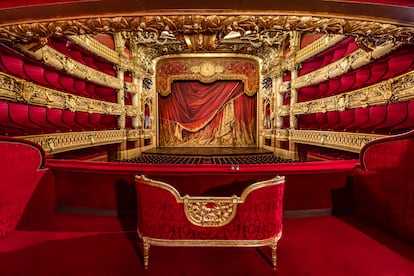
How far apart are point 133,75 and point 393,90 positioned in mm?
7509

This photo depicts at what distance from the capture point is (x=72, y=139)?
486 cm

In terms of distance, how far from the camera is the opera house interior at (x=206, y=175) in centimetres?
146

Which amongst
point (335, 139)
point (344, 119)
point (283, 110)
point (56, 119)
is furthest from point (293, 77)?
point (56, 119)

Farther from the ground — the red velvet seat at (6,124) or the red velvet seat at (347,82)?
the red velvet seat at (347,82)

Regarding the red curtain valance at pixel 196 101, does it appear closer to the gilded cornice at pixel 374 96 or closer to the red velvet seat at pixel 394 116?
the gilded cornice at pixel 374 96

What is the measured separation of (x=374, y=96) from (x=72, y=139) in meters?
6.26

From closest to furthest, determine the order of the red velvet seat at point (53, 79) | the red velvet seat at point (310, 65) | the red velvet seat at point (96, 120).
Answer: the red velvet seat at point (53, 79) → the red velvet seat at point (96, 120) → the red velvet seat at point (310, 65)

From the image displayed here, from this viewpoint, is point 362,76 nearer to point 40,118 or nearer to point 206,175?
point 206,175

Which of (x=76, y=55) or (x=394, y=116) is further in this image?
(x=76, y=55)

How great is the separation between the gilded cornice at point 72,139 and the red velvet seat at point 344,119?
6104mm

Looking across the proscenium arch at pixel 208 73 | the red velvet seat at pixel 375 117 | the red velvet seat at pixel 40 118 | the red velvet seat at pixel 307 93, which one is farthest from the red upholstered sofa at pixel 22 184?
the proscenium arch at pixel 208 73

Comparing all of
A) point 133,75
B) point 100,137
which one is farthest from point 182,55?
point 100,137

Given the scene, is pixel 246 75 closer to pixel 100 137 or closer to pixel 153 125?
pixel 153 125

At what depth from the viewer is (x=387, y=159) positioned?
1.87m
